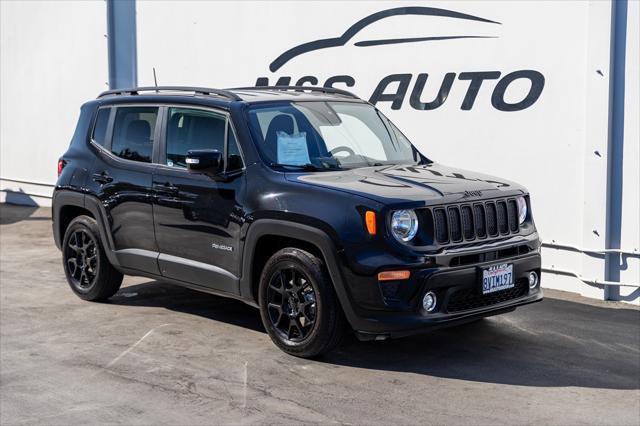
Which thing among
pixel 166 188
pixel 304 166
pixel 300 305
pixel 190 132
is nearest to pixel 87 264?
pixel 166 188

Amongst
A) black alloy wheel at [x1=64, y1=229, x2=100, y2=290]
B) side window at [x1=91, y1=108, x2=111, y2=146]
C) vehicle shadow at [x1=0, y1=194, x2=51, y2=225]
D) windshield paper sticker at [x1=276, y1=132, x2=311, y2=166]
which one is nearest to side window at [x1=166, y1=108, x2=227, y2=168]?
windshield paper sticker at [x1=276, y1=132, x2=311, y2=166]

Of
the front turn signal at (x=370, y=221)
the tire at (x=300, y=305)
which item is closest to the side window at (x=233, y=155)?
the tire at (x=300, y=305)

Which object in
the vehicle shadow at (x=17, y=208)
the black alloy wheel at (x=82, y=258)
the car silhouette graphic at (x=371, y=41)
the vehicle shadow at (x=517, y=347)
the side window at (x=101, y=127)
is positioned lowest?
the vehicle shadow at (x=517, y=347)

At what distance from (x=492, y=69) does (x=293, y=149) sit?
328 cm

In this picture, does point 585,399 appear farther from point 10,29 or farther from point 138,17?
point 10,29

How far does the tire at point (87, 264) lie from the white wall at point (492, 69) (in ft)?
12.1

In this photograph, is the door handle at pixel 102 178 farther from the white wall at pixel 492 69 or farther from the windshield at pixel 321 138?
the white wall at pixel 492 69

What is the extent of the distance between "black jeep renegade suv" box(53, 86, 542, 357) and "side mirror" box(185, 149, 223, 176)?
0.4 inches

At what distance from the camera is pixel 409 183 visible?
6.61 meters

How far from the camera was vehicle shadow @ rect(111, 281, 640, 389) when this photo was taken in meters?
6.40

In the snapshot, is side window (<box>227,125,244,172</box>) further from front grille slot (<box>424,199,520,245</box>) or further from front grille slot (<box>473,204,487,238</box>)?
front grille slot (<box>473,204,487,238</box>)

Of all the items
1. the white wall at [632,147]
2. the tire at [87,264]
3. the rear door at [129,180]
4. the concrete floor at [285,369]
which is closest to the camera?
the concrete floor at [285,369]

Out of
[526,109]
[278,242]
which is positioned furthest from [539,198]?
[278,242]

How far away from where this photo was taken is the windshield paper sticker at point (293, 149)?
22.9 feet
